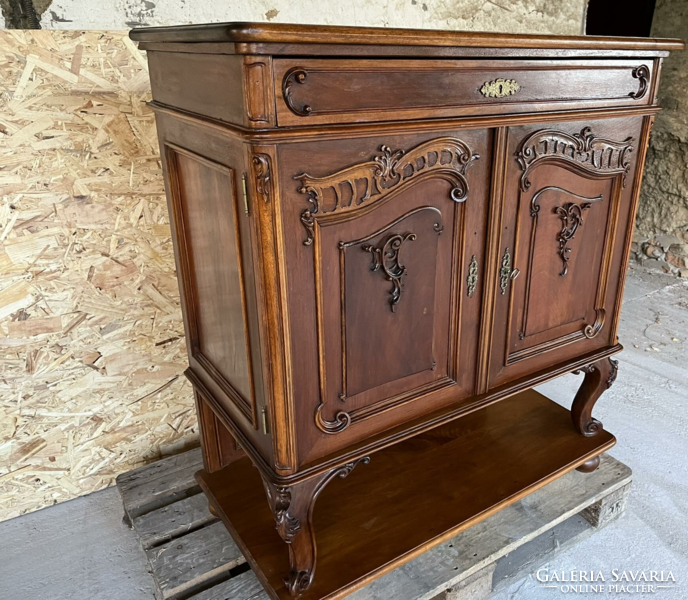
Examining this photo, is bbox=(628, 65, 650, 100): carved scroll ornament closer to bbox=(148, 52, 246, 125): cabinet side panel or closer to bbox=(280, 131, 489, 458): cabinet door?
bbox=(280, 131, 489, 458): cabinet door

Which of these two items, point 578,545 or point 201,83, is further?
point 578,545

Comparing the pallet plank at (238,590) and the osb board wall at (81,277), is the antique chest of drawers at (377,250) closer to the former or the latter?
the pallet plank at (238,590)

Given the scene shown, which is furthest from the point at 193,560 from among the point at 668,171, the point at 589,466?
the point at 668,171

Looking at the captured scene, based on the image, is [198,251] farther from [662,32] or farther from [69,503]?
[662,32]

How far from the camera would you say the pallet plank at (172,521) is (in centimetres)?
156

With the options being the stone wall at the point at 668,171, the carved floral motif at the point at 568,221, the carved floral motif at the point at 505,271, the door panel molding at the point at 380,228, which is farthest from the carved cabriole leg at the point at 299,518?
the stone wall at the point at 668,171

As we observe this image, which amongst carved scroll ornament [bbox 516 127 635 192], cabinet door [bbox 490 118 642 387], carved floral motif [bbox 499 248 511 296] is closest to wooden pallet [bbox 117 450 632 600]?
cabinet door [bbox 490 118 642 387]

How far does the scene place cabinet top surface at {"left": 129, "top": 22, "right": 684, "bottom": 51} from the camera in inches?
33.8

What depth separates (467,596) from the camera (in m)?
1.47

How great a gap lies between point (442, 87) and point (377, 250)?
0.33m

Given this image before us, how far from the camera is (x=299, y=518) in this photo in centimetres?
123

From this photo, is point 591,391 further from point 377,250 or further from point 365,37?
point 365,37

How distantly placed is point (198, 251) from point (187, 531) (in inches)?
31.5

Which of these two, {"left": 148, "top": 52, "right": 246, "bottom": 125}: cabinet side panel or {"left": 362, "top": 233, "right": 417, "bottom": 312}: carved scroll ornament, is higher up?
{"left": 148, "top": 52, "right": 246, "bottom": 125}: cabinet side panel
